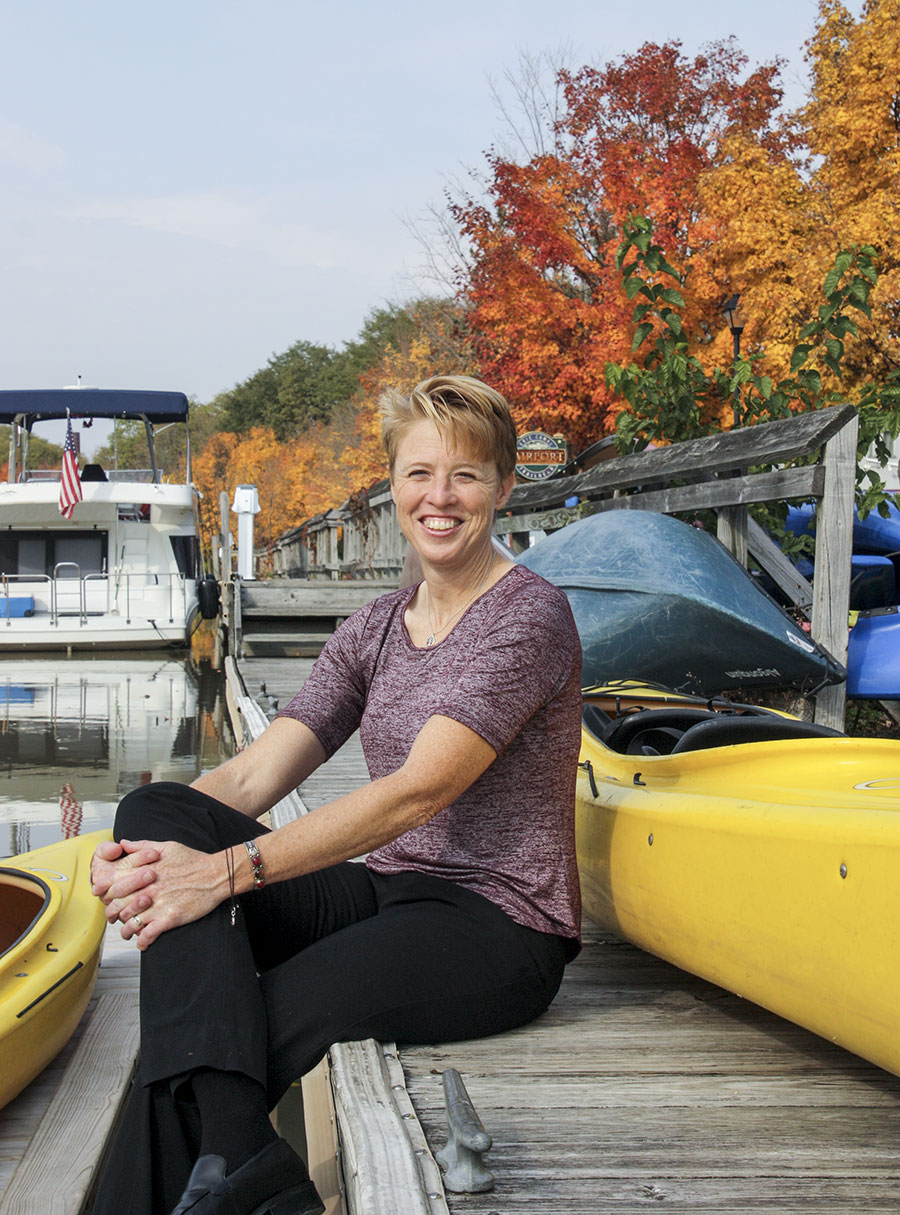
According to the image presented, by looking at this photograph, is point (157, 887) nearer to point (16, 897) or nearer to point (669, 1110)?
point (669, 1110)

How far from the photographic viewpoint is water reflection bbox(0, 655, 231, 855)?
25.0ft

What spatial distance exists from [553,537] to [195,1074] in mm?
4776

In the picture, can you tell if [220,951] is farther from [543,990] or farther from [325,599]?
[325,599]

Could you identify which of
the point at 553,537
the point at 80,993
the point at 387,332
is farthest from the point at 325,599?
the point at 387,332

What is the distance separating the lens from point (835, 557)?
16.8 feet

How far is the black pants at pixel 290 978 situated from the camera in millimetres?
1746

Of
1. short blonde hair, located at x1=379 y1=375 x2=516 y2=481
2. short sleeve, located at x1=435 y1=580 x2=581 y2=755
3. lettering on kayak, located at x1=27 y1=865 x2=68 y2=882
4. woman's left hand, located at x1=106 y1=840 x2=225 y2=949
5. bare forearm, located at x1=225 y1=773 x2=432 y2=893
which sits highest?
short blonde hair, located at x1=379 y1=375 x2=516 y2=481

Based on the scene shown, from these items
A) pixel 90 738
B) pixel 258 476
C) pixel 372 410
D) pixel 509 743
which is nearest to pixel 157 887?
pixel 509 743

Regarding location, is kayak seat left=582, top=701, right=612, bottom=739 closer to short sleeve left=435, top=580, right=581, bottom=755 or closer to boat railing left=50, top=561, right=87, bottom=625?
short sleeve left=435, top=580, right=581, bottom=755

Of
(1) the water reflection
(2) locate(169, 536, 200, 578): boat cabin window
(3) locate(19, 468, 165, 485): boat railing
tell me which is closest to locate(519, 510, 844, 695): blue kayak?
(1) the water reflection

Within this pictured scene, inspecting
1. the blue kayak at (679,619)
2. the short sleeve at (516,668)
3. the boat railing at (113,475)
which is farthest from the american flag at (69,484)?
the short sleeve at (516,668)

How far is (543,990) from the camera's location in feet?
7.36

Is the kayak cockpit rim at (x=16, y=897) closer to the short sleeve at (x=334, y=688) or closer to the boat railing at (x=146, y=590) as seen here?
the short sleeve at (x=334, y=688)

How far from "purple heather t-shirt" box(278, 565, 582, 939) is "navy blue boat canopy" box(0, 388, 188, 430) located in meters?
18.2
